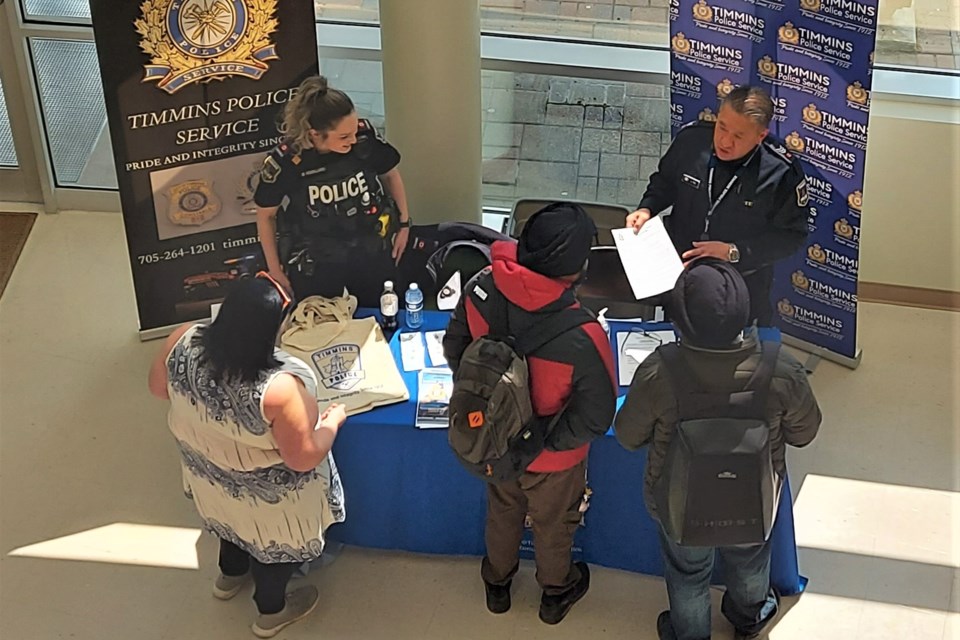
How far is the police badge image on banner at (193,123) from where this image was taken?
16.0ft

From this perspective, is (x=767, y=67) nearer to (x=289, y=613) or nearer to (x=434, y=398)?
(x=434, y=398)

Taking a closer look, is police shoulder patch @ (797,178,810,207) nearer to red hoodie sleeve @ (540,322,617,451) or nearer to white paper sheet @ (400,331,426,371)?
red hoodie sleeve @ (540,322,617,451)

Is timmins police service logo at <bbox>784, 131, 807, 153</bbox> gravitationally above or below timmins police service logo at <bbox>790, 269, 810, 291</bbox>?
above

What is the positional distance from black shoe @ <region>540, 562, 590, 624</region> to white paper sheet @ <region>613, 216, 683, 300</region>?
3.40 ft

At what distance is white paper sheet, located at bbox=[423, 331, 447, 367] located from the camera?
4.21 meters

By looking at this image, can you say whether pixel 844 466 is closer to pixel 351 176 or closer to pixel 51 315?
pixel 351 176

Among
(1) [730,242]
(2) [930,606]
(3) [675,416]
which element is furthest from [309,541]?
(2) [930,606]

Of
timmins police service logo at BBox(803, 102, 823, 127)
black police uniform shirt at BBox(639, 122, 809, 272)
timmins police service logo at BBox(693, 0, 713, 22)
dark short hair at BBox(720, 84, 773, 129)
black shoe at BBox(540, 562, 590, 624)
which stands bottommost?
black shoe at BBox(540, 562, 590, 624)

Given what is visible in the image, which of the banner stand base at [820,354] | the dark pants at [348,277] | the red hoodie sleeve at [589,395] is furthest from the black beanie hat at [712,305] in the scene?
the banner stand base at [820,354]

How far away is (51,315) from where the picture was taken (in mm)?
5711

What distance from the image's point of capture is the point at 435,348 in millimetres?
4285

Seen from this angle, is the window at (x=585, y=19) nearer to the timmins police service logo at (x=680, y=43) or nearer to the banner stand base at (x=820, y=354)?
the timmins police service logo at (x=680, y=43)

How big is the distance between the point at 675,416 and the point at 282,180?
189cm

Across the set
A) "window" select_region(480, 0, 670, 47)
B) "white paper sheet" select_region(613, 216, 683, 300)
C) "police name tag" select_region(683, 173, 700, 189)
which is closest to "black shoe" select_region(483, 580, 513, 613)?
"white paper sheet" select_region(613, 216, 683, 300)
